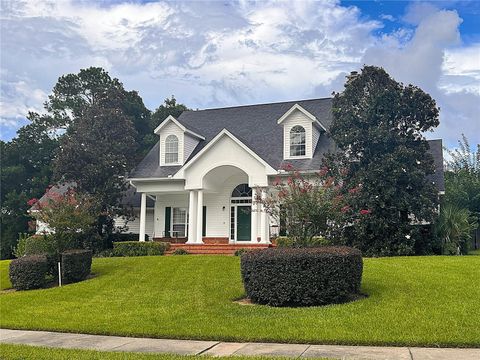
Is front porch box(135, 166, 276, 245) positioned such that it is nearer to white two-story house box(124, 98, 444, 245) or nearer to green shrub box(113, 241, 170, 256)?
white two-story house box(124, 98, 444, 245)

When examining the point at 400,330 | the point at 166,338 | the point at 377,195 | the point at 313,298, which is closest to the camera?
the point at 400,330

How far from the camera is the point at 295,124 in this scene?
24.8 meters

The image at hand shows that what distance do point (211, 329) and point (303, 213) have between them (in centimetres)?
431

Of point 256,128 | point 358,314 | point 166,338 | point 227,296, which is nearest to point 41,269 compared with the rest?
point 227,296

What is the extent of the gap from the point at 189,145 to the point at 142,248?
626cm

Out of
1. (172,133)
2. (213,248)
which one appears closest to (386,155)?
(213,248)

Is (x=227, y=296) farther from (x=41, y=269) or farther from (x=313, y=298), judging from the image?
(x=41, y=269)

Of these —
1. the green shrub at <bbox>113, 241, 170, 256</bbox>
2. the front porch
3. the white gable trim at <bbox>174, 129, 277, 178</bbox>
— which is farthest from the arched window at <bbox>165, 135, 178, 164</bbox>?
the green shrub at <bbox>113, 241, 170, 256</bbox>

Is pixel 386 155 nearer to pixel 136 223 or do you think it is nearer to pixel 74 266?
pixel 74 266

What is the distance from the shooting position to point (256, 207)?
23703 mm

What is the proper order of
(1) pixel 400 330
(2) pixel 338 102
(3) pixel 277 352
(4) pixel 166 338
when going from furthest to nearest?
(2) pixel 338 102, (4) pixel 166 338, (1) pixel 400 330, (3) pixel 277 352

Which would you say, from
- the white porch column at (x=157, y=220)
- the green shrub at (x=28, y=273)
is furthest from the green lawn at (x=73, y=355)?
the white porch column at (x=157, y=220)

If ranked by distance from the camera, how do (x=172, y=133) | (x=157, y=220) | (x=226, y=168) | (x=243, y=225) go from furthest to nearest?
1. (x=157, y=220)
2. (x=172, y=133)
3. (x=243, y=225)
4. (x=226, y=168)

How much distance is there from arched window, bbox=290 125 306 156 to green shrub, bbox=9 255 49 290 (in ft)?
41.7
